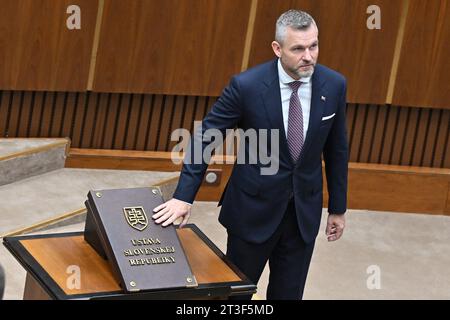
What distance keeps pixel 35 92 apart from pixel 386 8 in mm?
1027

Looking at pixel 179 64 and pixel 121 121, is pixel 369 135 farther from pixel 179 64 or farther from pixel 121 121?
pixel 121 121

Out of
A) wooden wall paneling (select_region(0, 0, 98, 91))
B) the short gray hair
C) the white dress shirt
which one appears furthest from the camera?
wooden wall paneling (select_region(0, 0, 98, 91))

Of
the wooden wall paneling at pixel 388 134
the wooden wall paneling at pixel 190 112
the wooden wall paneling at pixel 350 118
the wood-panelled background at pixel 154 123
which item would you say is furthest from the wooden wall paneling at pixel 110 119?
the wooden wall paneling at pixel 388 134

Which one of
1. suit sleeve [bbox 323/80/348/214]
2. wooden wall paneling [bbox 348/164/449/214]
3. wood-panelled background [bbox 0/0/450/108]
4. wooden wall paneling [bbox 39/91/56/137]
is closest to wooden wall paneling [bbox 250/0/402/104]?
wood-panelled background [bbox 0/0/450/108]

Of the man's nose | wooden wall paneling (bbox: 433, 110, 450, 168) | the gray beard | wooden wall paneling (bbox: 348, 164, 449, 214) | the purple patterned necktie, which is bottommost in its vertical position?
wooden wall paneling (bbox: 348, 164, 449, 214)

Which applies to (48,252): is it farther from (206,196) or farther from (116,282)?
(206,196)

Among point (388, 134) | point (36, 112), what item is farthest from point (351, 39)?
point (36, 112)

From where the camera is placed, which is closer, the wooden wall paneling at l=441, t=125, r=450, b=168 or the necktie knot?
the necktie knot

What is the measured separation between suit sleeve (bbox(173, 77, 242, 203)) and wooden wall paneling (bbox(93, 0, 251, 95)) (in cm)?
114

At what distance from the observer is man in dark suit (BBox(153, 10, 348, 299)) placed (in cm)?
168

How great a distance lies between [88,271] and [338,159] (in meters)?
0.52

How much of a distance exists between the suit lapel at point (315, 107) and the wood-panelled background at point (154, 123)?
1.28 meters

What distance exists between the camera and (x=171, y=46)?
9.28 ft

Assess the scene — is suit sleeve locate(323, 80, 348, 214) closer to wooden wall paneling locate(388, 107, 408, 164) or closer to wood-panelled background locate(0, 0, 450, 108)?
wood-panelled background locate(0, 0, 450, 108)
